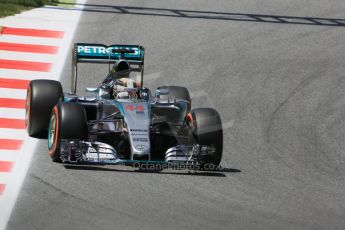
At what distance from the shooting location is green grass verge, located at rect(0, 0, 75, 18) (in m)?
24.6

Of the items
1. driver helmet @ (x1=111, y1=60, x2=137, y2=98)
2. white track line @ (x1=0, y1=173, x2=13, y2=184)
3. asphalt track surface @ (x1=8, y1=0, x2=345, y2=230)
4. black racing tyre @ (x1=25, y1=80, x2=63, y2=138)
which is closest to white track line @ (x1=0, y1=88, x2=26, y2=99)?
asphalt track surface @ (x1=8, y1=0, x2=345, y2=230)

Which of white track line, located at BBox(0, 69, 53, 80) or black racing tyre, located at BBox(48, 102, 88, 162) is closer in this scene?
black racing tyre, located at BBox(48, 102, 88, 162)

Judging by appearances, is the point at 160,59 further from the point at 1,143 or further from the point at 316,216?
the point at 316,216

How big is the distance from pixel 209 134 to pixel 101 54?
292cm

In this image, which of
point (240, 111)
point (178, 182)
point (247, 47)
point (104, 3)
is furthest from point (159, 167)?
point (104, 3)

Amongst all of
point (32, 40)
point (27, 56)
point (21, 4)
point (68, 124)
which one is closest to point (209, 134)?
point (68, 124)

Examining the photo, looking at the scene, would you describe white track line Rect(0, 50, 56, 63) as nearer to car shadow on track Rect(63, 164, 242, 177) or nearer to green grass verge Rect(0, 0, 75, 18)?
green grass verge Rect(0, 0, 75, 18)

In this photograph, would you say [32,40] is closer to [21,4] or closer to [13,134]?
[21,4]

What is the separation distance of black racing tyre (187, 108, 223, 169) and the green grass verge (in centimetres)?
985

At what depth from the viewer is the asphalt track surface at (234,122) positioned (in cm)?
1378

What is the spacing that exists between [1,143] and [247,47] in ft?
27.7

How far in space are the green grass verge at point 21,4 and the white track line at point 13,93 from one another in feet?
17.7

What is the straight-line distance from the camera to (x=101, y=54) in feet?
57.6

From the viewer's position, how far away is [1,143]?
54.1 feet
